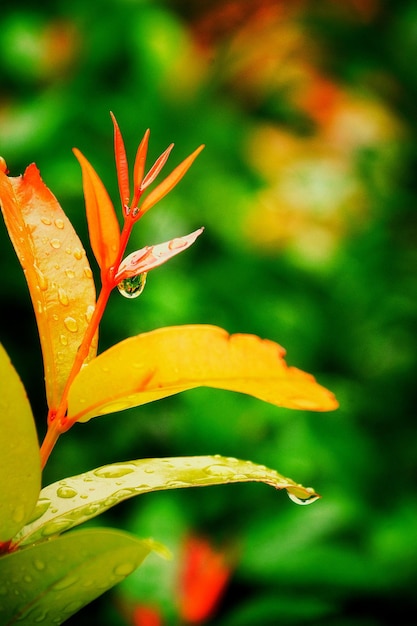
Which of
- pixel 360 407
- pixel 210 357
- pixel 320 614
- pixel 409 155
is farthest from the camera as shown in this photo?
pixel 409 155

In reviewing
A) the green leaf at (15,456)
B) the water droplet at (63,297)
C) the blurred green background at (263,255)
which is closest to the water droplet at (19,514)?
the green leaf at (15,456)

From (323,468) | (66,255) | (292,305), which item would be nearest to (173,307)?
(292,305)

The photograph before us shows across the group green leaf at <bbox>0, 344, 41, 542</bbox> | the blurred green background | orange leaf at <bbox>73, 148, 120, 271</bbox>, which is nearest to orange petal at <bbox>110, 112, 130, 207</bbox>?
orange leaf at <bbox>73, 148, 120, 271</bbox>

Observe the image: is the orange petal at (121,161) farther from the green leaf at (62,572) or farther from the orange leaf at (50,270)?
the green leaf at (62,572)

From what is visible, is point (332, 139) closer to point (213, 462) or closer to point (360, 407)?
point (360, 407)

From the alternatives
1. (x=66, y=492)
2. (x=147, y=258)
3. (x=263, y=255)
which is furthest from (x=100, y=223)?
(x=263, y=255)

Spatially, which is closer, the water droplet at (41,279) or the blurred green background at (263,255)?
the water droplet at (41,279)
